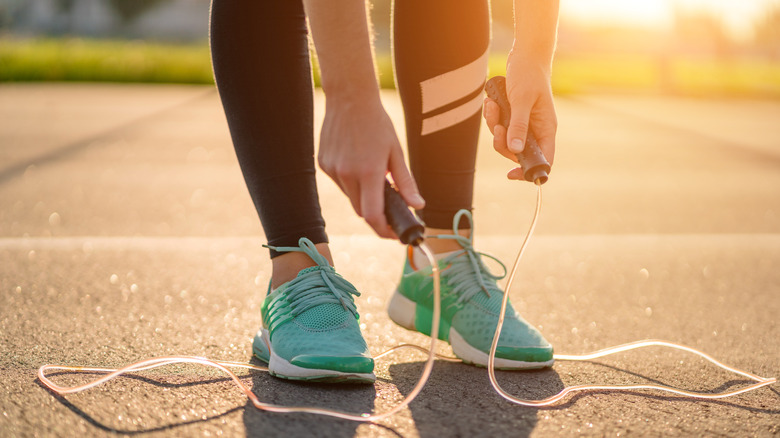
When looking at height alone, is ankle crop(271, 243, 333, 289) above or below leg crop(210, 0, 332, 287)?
below

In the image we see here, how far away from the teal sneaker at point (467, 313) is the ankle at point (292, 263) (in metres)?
0.22

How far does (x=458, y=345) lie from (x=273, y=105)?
1.84 feet

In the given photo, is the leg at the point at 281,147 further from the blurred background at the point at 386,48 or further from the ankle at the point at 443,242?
the blurred background at the point at 386,48

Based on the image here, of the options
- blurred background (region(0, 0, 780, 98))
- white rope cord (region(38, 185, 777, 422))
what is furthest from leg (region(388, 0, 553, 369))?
blurred background (region(0, 0, 780, 98))

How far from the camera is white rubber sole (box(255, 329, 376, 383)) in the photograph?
1211 mm

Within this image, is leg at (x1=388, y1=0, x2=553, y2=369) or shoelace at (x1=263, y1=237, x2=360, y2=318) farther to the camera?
leg at (x1=388, y1=0, x2=553, y2=369)

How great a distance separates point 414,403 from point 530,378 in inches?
11.1

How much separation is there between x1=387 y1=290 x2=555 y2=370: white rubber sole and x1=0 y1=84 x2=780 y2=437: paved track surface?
0.7 inches


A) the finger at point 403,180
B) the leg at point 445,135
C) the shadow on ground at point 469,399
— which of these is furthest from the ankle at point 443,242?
the finger at point 403,180

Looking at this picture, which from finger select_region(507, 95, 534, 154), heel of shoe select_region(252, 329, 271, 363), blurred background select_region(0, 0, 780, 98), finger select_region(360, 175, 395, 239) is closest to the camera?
finger select_region(360, 175, 395, 239)

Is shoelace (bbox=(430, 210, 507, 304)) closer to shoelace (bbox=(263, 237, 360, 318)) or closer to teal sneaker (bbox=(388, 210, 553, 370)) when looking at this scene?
teal sneaker (bbox=(388, 210, 553, 370))

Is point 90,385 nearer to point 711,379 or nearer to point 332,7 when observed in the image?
point 332,7

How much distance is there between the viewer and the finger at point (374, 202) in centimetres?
99

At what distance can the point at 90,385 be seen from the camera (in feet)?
3.71
